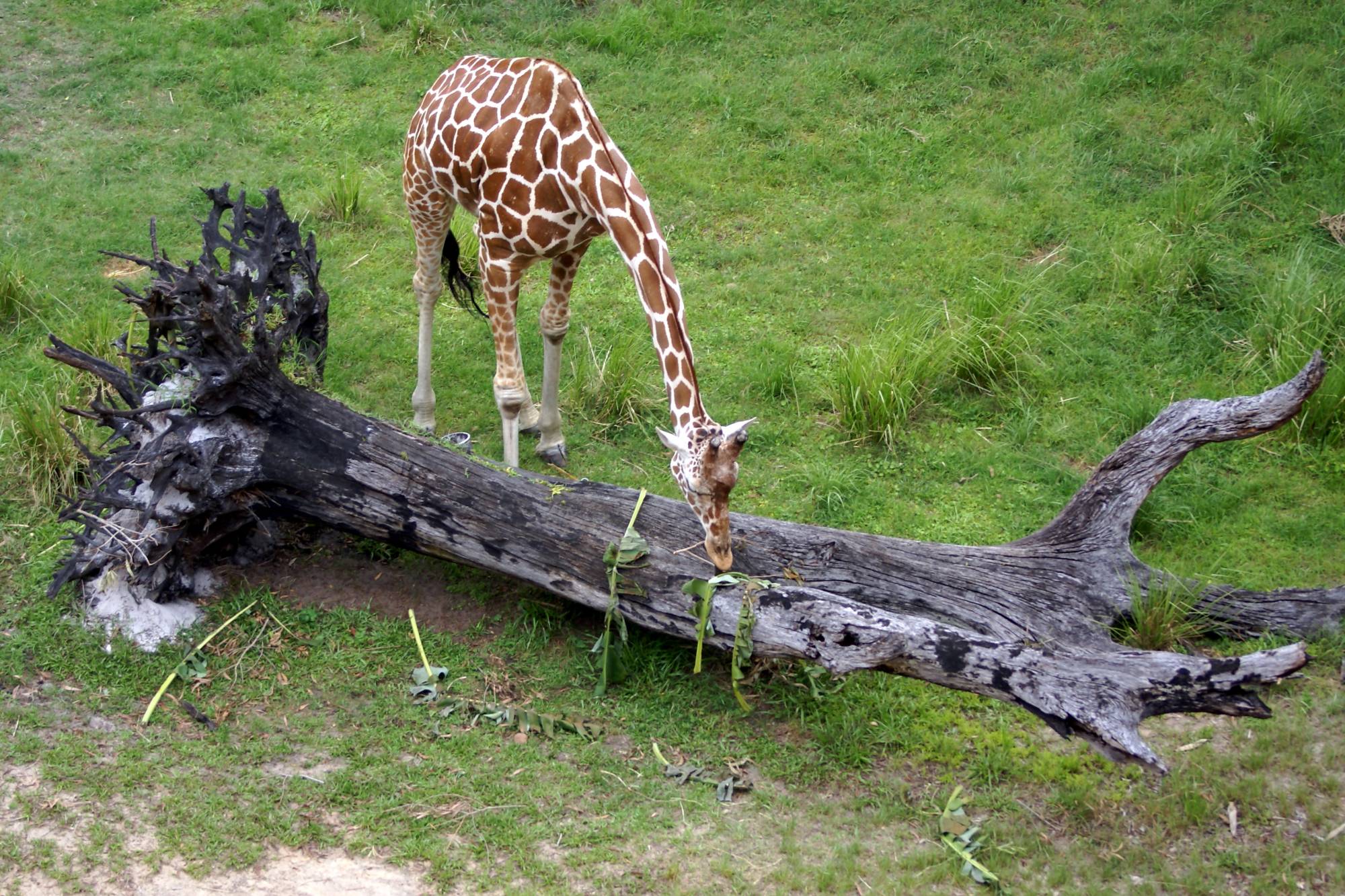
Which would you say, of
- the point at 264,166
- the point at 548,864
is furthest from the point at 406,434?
the point at 264,166

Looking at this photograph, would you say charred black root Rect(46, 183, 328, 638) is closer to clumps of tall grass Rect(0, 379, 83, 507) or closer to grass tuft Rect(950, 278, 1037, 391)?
clumps of tall grass Rect(0, 379, 83, 507)

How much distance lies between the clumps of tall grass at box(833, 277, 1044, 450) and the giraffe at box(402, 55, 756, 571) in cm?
165

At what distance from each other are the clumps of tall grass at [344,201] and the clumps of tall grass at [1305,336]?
6764mm

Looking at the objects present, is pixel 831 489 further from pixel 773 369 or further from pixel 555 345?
pixel 555 345

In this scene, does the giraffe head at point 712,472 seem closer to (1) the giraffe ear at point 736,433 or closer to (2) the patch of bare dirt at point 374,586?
(1) the giraffe ear at point 736,433

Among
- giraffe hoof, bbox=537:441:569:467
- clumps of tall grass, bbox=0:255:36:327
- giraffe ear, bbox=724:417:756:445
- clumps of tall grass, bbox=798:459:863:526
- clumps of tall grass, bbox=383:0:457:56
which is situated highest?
clumps of tall grass, bbox=383:0:457:56

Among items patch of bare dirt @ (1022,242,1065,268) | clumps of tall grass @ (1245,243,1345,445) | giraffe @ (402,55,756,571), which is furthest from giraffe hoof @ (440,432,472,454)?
clumps of tall grass @ (1245,243,1345,445)

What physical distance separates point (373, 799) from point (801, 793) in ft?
5.82

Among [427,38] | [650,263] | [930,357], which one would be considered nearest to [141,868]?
[650,263]

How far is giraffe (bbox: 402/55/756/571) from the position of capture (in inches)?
202

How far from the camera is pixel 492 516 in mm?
5418

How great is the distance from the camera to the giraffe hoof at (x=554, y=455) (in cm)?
708

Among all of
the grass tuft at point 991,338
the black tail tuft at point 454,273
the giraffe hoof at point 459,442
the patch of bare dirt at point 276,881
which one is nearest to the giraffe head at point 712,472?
the giraffe hoof at point 459,442

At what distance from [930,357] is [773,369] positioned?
1.04m
